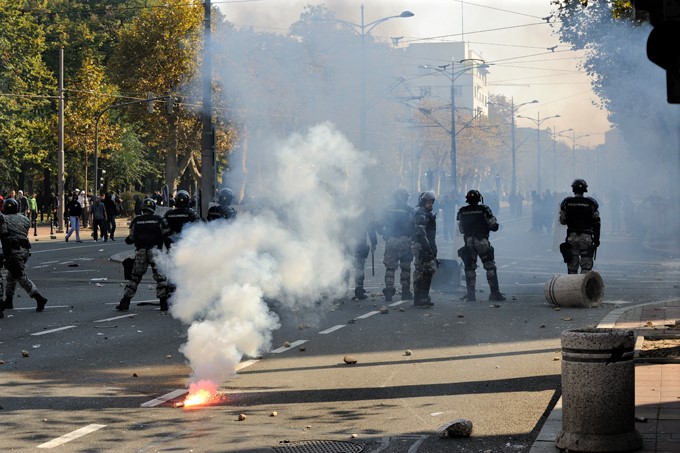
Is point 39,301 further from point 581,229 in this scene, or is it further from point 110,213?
point 110,213

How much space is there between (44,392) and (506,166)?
13247 centimetres

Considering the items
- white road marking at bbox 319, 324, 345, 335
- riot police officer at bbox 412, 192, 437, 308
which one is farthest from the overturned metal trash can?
white road marking at bbox 319, 324, 345, 335

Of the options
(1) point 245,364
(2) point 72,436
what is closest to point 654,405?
(2) point 72,436

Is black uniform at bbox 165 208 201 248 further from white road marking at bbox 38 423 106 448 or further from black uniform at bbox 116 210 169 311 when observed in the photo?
white road marking at bbox 38 423 106 448

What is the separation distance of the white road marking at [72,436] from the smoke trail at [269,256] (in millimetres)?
1971

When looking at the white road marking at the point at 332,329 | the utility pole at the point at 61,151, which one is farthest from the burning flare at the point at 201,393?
the utility pole at the point at 61,151

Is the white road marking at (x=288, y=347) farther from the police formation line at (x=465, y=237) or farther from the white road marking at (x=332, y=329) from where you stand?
the police formation line at (x=465, y=237)

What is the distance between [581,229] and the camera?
62.3 feet

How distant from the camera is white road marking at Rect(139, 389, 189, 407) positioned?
959cm

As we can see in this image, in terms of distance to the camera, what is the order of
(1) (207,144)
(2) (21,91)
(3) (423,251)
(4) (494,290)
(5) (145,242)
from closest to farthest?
(5) (145,242)
(3) (423,251)
(4) (494,290)
(1) (207,144)
(2) (21,91)

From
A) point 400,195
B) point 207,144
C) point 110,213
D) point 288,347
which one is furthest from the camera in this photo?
point 110,213

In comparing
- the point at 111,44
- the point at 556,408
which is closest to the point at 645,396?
the point at 556,408

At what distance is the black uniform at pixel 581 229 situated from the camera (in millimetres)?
18906

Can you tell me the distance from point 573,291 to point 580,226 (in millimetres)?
1905
